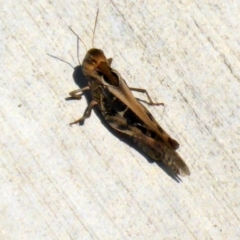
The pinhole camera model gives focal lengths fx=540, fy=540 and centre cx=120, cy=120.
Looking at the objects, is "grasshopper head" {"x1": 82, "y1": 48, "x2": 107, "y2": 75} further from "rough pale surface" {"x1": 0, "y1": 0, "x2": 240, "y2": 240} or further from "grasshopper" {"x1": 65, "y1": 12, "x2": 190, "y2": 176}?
"rough pale surface" {"x1": 0, "y1": 0, "x2": 240, "y2": 240}

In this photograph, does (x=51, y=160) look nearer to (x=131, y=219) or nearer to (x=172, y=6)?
(x=131, y=219)

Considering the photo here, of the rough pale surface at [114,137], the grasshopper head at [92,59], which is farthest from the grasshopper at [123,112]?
the rough pale surface at [114,137]

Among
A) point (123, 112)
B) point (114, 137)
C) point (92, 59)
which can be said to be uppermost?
point (92, 59)

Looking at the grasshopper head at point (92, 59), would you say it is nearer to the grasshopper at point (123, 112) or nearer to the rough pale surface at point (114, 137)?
the grasshopper at point (123, 112)

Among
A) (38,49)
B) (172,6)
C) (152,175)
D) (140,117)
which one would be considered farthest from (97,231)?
(172,6)

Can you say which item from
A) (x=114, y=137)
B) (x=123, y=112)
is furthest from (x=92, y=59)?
(x=114, y=137)

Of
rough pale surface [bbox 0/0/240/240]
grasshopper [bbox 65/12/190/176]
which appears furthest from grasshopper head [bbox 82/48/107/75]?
rough pale surface [bbox 0/0/240/240]

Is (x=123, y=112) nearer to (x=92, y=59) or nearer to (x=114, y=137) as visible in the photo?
(x=114, y=137)
